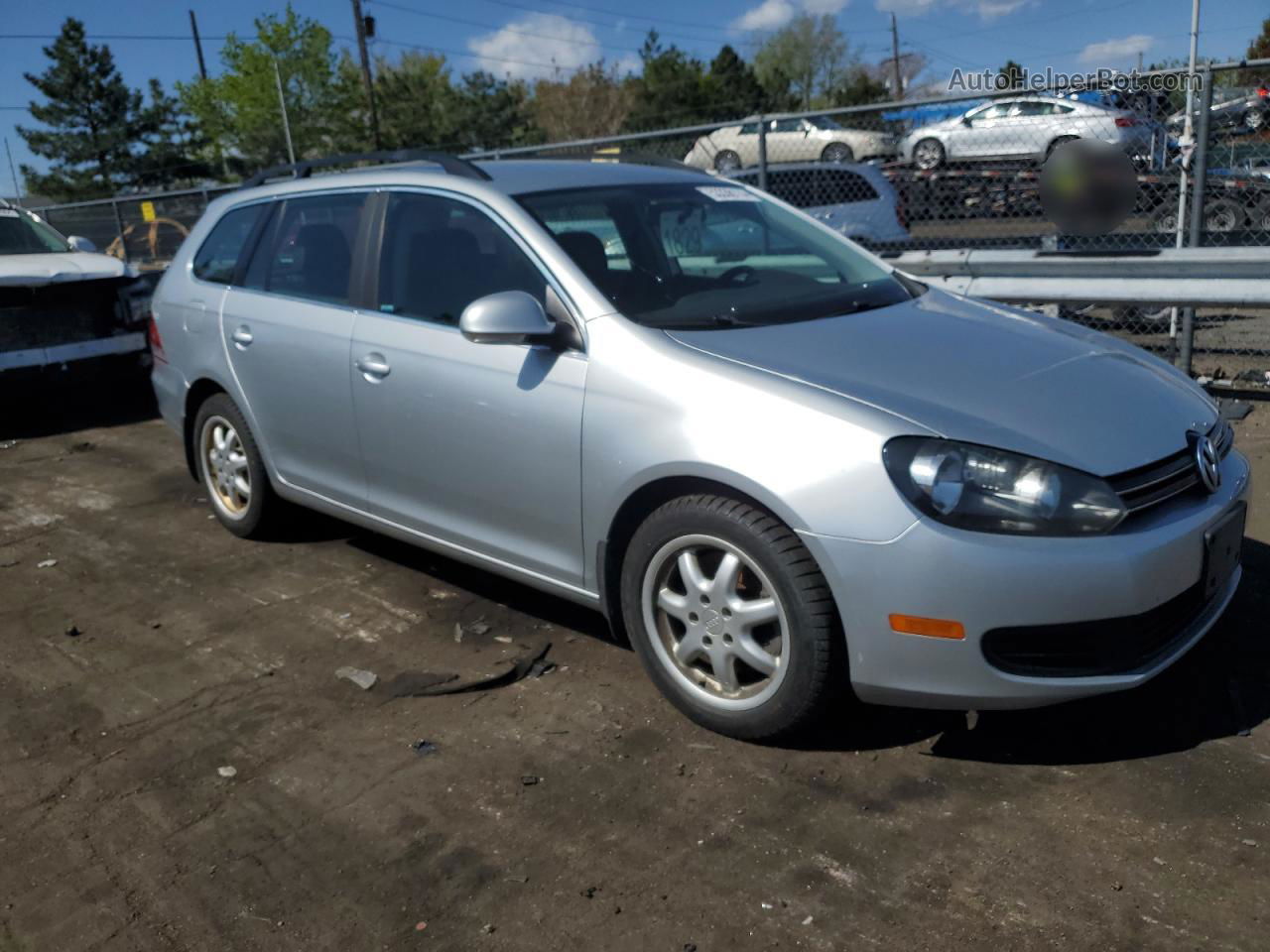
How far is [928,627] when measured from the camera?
286 centimetres

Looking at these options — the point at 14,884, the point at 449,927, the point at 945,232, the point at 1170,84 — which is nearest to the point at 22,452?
the point at 14,884

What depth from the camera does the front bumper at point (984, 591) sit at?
2.79 m

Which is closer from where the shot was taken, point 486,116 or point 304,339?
point 304,339

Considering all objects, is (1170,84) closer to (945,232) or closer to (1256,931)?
(945,232)

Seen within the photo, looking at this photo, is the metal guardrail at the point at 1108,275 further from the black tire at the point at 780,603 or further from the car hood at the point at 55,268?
the car hood at the point at 55,268

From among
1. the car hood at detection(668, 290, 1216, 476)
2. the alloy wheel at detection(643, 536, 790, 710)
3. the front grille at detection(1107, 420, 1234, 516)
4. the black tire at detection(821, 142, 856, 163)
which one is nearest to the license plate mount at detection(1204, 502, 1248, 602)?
the front grille at detection(1107, 420, 1234, 516)

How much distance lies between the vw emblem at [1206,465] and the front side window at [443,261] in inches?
80.4

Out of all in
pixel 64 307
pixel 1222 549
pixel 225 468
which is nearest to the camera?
pixel 1222 549

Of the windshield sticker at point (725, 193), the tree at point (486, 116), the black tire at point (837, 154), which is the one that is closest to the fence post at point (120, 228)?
the black tire at point (837, 154)

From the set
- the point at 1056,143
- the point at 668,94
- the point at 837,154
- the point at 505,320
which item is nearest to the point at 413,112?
the point at 668,94

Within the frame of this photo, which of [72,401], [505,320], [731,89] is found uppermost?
[731,89]

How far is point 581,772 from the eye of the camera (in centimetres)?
326

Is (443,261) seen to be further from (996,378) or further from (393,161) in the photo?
(996,378)

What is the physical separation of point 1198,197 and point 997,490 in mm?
5236
